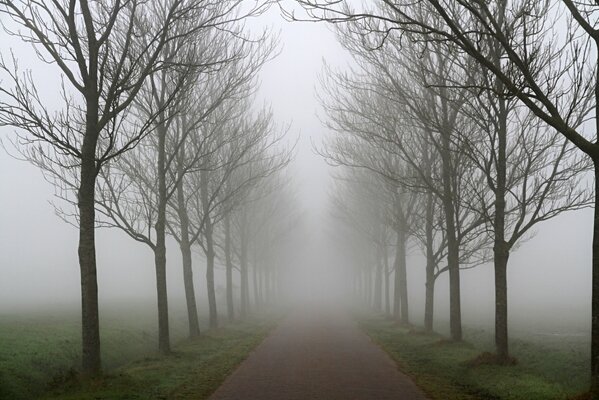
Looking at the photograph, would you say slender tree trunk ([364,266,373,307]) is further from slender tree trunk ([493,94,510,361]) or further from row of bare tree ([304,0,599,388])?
slender tree trunk ([493,94,510,361])

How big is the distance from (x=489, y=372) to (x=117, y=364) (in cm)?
981

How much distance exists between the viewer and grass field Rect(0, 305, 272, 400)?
9.71 m

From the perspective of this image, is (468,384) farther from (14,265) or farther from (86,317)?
(14,265)

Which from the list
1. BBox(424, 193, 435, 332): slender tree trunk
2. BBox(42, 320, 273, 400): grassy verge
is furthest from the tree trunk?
BBox(42, 320, 273, 400): grassy verge

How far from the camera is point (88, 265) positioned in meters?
10.3

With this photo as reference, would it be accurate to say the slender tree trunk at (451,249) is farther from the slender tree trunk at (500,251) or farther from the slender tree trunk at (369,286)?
the slender tree trunk at (369,286)

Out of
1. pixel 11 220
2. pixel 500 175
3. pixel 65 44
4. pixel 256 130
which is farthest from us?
pixel 11 220

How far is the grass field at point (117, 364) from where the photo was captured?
9.71m

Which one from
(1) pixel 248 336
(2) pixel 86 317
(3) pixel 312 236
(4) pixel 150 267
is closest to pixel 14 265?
(4) pixel 150 267

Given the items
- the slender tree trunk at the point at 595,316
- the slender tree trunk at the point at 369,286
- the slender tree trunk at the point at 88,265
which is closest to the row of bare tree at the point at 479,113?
the slender tree trunk at the point at 595,316

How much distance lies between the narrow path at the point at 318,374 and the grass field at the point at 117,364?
2.04ft

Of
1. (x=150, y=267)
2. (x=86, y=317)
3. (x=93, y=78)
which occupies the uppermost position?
(x=93, y=78)

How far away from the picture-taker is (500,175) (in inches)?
498

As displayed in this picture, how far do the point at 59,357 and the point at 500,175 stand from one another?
37.6 feet
